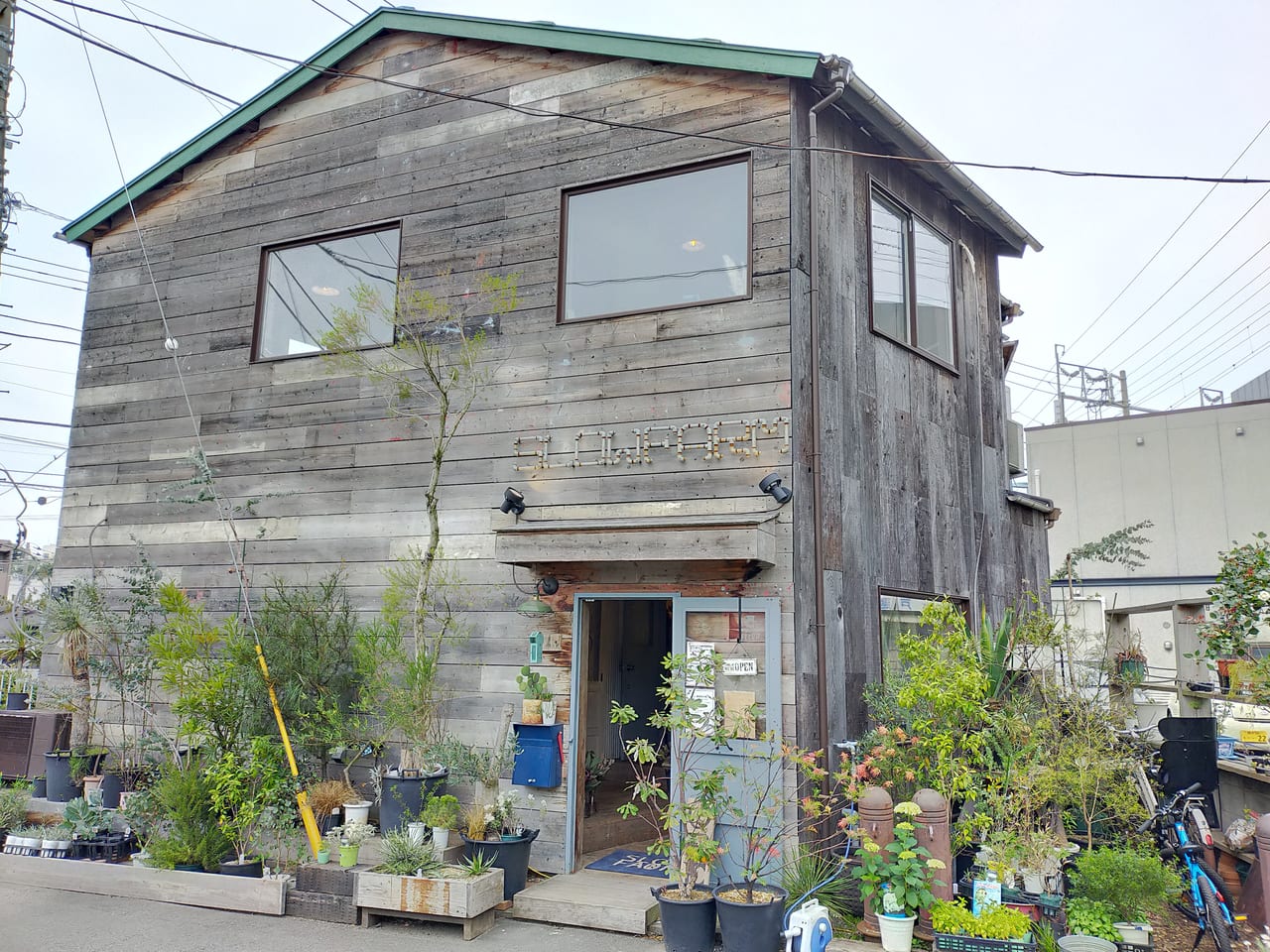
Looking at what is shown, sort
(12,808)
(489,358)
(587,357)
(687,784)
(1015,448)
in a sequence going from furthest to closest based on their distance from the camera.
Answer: (1015,448) → (489,358) → (12,808) → (587,357) → (687,784)

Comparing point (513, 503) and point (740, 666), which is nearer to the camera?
point (740, 666)

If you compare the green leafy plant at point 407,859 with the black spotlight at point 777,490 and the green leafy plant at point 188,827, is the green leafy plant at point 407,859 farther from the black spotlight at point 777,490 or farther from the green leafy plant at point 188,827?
the black spotlight at point 777,490

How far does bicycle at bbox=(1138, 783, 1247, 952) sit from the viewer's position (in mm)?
5402

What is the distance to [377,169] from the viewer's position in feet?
30.6

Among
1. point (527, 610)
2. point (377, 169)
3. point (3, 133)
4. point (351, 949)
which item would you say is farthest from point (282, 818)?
point (377, 169)

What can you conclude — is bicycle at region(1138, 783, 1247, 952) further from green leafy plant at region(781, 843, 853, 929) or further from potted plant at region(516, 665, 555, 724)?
potted plant at region(516, 665, 555, 724)

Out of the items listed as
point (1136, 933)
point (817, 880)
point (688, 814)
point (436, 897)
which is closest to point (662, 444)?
point (688, 814)

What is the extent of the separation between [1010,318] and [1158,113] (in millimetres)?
5710

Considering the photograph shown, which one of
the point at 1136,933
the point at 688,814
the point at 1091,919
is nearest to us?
the point at 1136,933

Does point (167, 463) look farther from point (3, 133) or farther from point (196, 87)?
point (3, 133)

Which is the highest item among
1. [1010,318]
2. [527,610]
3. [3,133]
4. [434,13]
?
[434,13]

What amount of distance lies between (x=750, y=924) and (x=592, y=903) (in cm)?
152

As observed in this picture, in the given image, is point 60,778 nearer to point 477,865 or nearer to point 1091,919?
point 477,865

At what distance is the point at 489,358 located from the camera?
8297 millimetres
